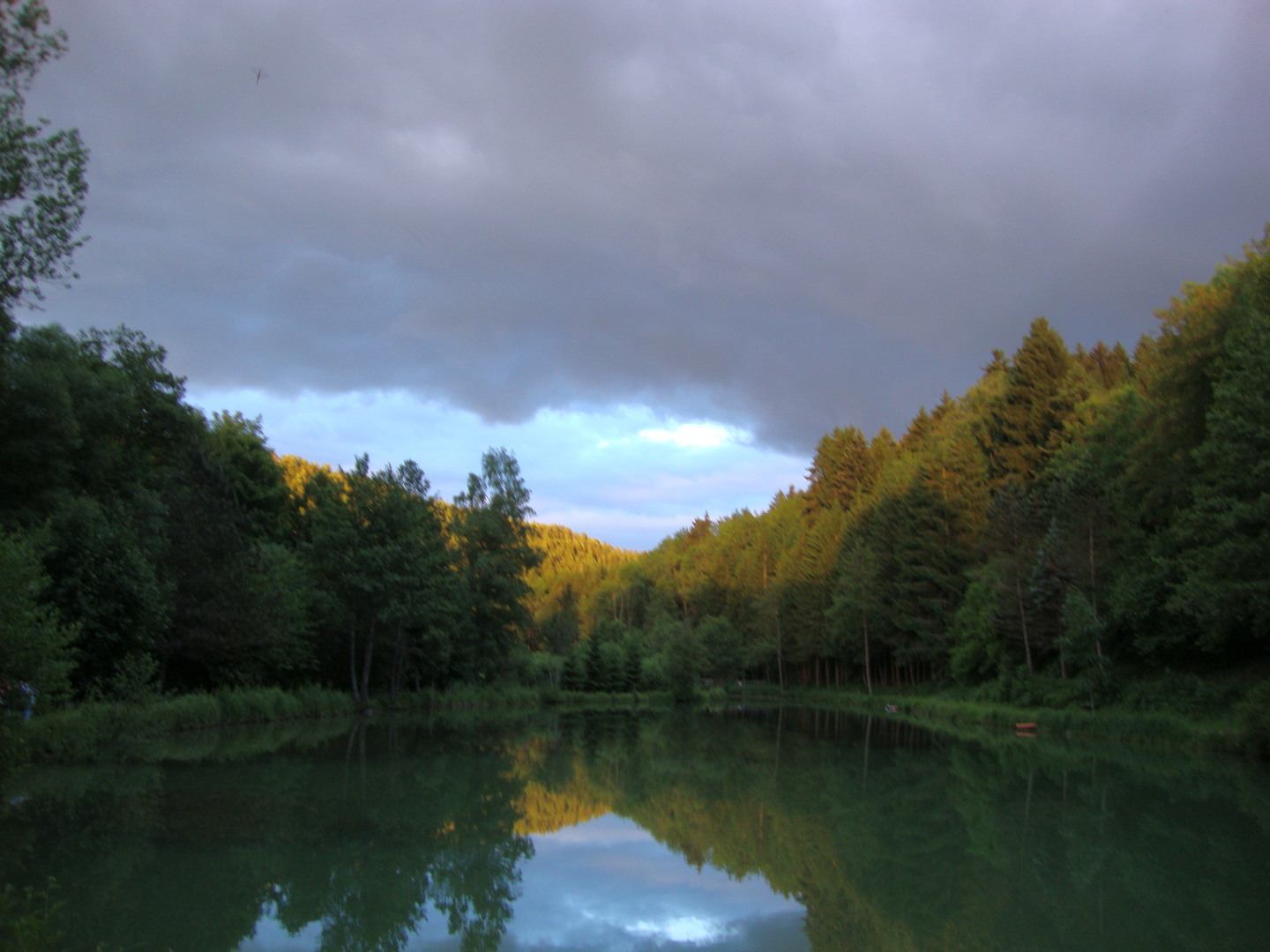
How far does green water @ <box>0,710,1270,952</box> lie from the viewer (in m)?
7.16

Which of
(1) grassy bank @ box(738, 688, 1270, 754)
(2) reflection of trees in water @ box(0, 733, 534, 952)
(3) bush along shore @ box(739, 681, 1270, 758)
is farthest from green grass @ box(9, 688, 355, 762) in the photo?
(1) grassy bank @ box(738, 688, 1270, 754)

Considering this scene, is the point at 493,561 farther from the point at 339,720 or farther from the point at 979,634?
the point at 979,634

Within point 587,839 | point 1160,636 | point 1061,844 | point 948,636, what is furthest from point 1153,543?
point 587,839

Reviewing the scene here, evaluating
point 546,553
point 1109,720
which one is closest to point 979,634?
point 1109,720

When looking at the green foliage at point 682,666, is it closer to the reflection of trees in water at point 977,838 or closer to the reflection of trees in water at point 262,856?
the reflection of trees in water at point 977,838

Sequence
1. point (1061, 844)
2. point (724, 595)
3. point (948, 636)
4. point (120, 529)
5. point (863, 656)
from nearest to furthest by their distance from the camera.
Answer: point (1061, 844) → point (120, 529) → point (948, 636) → point (863, 656) → point (724, 595)

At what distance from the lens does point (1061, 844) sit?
10859 mm

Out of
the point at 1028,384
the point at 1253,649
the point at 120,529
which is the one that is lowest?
the point at 1253,649

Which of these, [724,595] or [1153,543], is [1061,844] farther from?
[724,595]

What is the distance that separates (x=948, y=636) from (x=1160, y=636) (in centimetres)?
1616

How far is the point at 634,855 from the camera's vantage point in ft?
33.7

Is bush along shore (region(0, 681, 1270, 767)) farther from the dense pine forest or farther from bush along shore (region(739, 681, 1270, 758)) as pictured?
the dense pine forest

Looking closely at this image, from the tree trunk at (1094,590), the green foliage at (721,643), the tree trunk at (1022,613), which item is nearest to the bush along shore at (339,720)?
the tree trunk at (1022,613)

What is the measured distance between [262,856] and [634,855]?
3.96 m
